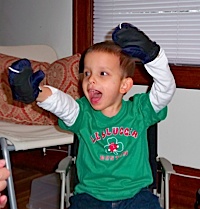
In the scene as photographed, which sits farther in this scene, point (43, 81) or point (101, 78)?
point (43, 81)

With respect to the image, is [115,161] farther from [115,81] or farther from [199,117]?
[199,117]

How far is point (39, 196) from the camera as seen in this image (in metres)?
2.52

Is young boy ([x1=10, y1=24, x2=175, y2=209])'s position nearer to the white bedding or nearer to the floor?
the white bedding

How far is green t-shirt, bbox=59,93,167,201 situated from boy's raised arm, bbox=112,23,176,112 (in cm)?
6

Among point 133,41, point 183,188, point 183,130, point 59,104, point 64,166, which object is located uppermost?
point 133,41

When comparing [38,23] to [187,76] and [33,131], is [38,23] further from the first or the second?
[187,76]

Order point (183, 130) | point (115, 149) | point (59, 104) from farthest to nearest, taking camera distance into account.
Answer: point (183, 130) → point (115, 149) → point (59, 104)

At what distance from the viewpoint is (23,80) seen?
1.33 meters

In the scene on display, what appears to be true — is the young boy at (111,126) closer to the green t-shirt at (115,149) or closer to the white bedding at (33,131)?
the green t-shirt at (115,149)

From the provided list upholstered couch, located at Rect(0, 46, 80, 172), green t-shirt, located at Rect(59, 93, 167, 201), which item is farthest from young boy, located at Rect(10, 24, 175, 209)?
upholstered couch, located at Rect(0, 46, 80, 172)

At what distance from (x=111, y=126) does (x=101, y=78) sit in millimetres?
187

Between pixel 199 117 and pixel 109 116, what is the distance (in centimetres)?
84

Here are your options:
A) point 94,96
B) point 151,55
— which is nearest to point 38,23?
point 94,96

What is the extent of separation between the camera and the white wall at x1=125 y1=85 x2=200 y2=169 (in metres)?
2.34
